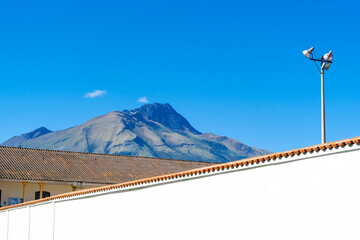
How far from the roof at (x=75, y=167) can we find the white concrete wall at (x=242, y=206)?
15.0 meters

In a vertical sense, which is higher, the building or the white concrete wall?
the building

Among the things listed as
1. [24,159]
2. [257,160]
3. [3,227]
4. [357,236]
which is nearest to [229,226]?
[257,160]

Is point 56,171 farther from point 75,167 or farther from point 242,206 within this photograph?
point 242,206

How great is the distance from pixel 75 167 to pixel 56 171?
1.88 metres

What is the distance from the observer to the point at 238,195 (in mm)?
12953

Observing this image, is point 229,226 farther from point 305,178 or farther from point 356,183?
point 356,183

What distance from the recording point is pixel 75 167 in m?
37.7

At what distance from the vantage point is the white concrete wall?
410 inches

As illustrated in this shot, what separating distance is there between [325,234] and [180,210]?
509cm

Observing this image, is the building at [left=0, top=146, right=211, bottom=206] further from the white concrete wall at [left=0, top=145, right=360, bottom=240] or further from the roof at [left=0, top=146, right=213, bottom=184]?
the white concrete wall at [left=0, top=145, right=360, bottom=240]

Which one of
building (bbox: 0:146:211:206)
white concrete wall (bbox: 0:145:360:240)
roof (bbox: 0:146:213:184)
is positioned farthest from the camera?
roof (bbox: 0:146:213:184)

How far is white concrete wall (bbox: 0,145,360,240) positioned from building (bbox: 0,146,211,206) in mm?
14481

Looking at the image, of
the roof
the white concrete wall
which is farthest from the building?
the white concrete wall

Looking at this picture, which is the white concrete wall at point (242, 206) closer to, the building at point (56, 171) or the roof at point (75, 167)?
the building at point (56, 171)
